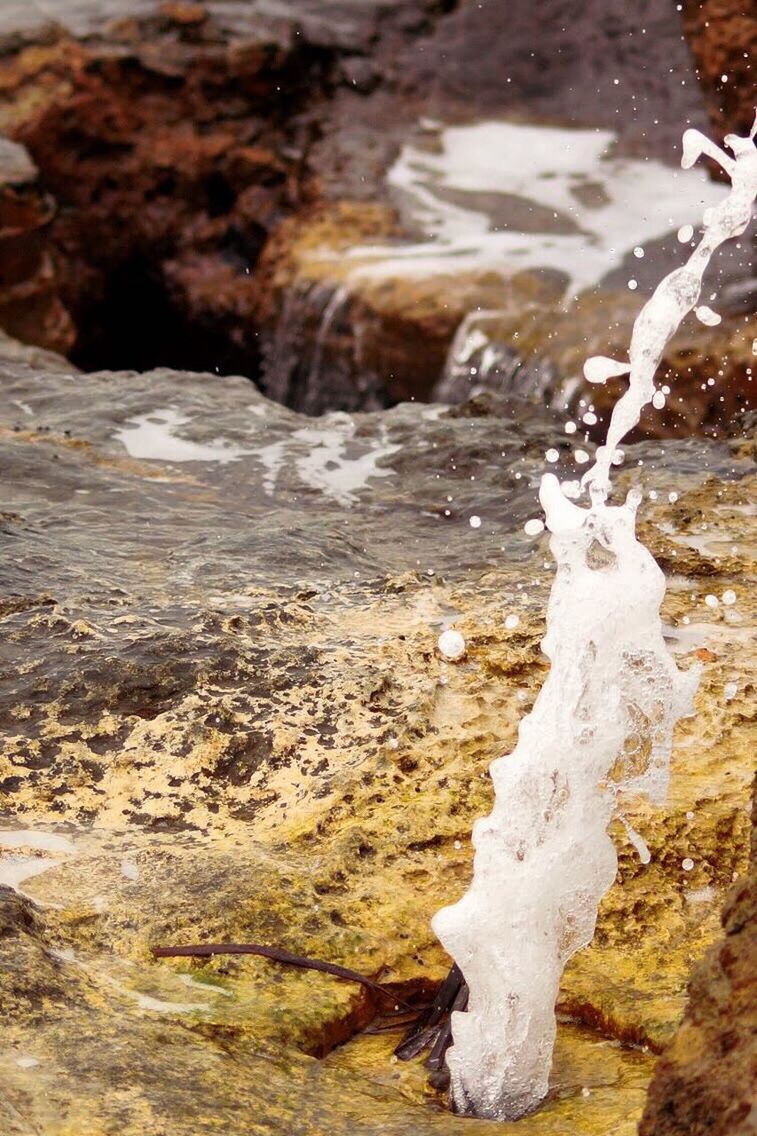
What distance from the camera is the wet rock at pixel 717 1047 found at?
4.06 ft

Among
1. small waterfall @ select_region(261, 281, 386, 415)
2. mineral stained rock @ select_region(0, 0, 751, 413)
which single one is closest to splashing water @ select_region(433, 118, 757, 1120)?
small waterfall @ select_region(261, 281, 386, 415)

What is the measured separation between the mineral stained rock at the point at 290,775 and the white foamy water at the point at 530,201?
177 inches

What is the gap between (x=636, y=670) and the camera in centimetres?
221

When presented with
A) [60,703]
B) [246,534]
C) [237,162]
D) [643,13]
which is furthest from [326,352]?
[60,703]

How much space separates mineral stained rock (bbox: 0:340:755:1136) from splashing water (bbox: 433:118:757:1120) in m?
0.08

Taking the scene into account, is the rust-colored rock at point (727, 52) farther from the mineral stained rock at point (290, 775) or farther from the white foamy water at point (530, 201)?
the mineral stained rock at point (290, 775)

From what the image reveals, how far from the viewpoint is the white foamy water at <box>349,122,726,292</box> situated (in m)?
8.13

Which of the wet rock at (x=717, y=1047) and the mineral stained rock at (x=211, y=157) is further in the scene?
the mineral stained rock at (x=211, y=157)

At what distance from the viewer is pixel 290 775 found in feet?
8.04

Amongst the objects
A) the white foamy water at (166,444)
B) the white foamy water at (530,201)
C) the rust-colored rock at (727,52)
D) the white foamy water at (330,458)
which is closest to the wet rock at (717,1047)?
the white foamy water at (330,458)

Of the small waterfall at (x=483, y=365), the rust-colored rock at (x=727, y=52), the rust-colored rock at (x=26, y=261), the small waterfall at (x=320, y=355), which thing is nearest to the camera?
the rust-colored rock at (x=26, y=261)

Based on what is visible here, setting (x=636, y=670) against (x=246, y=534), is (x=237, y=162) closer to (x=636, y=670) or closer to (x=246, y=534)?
(x=246, y=534)

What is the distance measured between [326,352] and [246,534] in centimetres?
494

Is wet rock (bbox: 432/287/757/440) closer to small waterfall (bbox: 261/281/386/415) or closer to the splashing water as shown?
small waterfall (bbox: 261/281/386/415)
